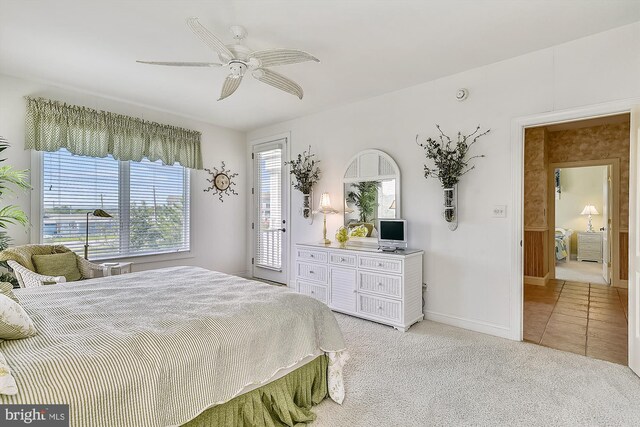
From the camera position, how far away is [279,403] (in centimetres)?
181

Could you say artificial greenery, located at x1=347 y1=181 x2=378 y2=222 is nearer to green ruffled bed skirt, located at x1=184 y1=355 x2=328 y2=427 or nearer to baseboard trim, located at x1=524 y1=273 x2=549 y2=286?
green ruffled bed skirt, located at x1=184 y1=355 x2=328 y2=427

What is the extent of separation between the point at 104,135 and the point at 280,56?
3.06 m

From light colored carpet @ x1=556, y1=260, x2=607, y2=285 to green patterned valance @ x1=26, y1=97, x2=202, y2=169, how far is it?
668 centimetres

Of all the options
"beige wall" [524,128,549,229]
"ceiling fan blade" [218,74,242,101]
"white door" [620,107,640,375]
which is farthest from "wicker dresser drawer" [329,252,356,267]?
"beige wall" [524,128,549,229]

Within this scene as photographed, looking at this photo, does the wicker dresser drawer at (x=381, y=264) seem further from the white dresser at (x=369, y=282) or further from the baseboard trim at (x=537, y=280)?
the baseboard trim at (x=537, y=280)

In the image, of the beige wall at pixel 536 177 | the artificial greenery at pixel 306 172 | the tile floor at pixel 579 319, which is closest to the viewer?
the tile floor at pixel 579 319

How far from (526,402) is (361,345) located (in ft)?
4.26

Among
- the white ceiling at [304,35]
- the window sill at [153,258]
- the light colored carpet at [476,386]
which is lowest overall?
the light colored carpet at [476,386]

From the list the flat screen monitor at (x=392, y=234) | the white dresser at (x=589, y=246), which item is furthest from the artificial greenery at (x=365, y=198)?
the white dresser at (x=589, y=246)

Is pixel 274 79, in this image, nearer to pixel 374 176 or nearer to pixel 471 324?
pixel 374 176

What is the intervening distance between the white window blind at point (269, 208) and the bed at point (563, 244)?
20.2 ft

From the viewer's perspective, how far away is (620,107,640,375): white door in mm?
2398

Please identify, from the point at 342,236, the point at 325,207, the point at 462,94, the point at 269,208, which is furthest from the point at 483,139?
the point at 269,208

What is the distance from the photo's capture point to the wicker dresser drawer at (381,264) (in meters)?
3.33
